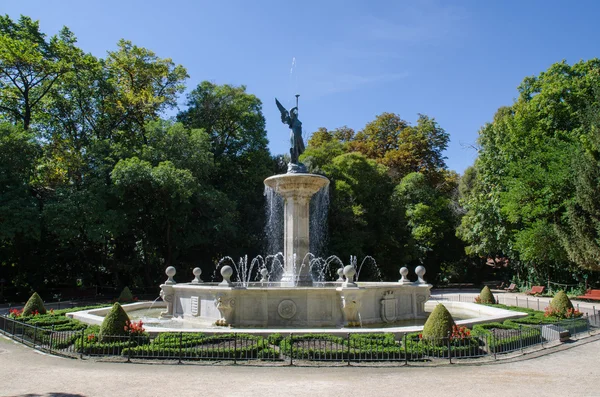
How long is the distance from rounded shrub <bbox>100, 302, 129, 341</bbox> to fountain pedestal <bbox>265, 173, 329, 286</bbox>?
7.11 meters

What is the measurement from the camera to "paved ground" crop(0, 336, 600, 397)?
8.08m

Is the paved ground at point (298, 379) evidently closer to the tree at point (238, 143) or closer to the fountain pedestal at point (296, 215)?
the fountain pedestal at point (296, 215)

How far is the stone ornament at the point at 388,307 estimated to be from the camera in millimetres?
15539

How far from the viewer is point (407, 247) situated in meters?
38.5

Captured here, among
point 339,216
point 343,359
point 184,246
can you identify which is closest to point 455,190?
point 339,216

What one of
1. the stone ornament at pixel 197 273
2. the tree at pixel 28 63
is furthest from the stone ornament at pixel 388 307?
the tree at pixel 28 63

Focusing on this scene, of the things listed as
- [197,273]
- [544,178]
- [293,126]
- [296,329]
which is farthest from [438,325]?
[544,178]

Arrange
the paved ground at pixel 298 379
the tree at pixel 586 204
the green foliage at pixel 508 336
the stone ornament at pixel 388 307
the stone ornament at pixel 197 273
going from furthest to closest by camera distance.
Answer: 1. the tree at pixel 586 204
2. the stone ornament at pixel 197 273
3. the stone ornament at pixel 388 307
4. the green foliage at pixel 508 336
5. the paved ground at pixel 298 379

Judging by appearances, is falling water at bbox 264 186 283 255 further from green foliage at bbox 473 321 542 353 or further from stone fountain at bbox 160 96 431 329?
green foliage at bbox 473 321 542 353

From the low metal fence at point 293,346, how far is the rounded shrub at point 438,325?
28 cm

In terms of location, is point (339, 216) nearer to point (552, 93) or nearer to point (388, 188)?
point (388, 188)

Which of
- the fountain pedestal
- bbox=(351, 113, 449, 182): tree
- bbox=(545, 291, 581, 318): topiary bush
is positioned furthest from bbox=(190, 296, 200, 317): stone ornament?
bbox=(351, 113, 449, 182): tree

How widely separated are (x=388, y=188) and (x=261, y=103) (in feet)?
40.7

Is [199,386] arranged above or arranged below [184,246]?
below
